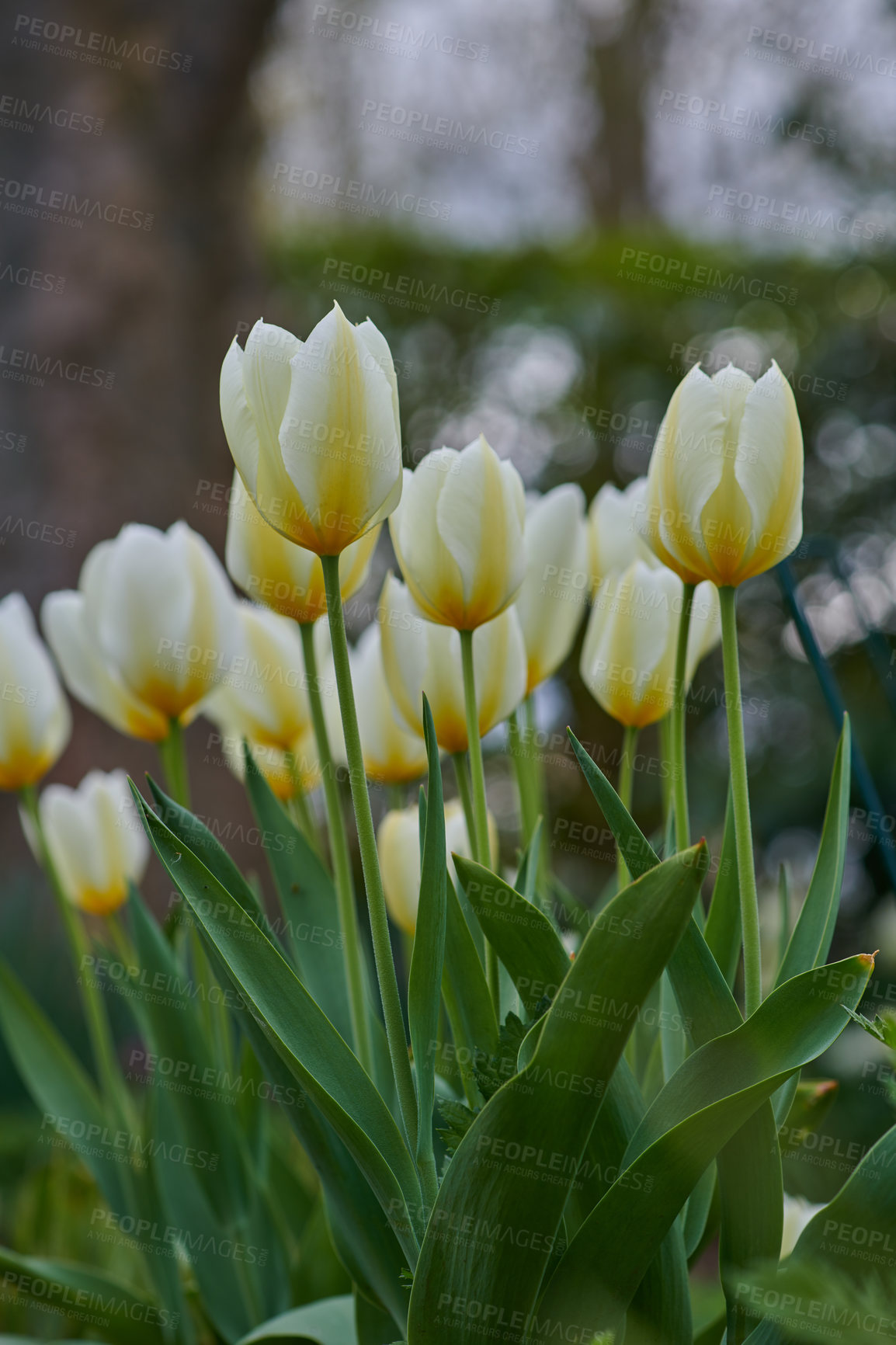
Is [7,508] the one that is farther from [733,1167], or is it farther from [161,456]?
[733,1167]

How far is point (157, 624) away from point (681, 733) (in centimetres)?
36

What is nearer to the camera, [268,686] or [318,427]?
[318,427]

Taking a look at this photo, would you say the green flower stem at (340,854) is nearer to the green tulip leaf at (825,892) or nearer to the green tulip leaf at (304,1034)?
the green tulip leaf at (304,1034)

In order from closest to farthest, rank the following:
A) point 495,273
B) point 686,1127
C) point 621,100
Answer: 1. point 686,1127
2. point 495,273
3. point 621,100

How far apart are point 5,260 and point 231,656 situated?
249cm

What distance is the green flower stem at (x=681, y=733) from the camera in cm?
58

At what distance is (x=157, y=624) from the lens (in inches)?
28.3

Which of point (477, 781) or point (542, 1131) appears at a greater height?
point (477, 781)

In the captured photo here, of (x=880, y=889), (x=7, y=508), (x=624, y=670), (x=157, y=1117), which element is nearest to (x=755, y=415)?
(x=624, y=670)

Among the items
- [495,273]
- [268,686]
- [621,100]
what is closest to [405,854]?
[268,686]

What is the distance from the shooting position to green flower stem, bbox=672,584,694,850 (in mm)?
581

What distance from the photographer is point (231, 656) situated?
0.74 meters

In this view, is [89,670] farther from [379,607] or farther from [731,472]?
[731,472]

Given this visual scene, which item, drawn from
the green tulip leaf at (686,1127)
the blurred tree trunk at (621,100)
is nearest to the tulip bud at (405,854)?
the green tulip leaf at (686,1127)
